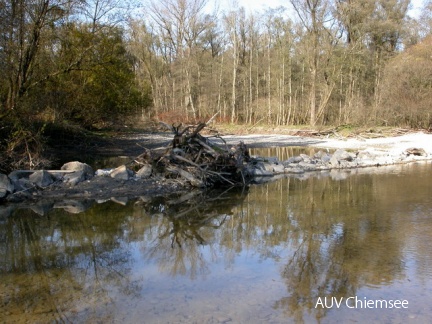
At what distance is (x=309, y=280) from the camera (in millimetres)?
4652

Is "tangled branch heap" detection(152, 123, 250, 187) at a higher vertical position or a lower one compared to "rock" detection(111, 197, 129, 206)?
higher

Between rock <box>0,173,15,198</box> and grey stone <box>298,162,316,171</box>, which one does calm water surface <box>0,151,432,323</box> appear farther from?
grey stone <box>298,162,316,171</box>

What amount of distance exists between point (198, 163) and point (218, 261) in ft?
19.7

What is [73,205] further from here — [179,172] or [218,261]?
[218,261]

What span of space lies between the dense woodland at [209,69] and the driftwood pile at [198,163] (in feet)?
13.9

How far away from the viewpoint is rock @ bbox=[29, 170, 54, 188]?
975 cm

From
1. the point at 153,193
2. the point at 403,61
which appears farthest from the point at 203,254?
the point at 403,61

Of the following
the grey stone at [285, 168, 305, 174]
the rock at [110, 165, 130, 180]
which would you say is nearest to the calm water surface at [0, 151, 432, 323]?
the rock at [110, 165, 130, 180]

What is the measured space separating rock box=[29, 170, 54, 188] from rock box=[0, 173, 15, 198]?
60cm

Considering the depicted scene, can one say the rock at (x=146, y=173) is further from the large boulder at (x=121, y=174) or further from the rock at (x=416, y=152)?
the rock at (x=416, y=152)

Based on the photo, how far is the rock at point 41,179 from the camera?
9750 mm

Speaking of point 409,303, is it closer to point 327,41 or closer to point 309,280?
point 309,280

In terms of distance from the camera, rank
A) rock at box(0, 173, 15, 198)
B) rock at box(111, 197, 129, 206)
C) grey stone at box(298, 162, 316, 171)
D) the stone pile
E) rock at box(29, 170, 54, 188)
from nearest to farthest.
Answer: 1. rock at box(0, 173, 15, 198)
2. rock at box(111, 197, 129, 206)
3. the stone pile
4. rock at box(29, 170, 54, 188)
5. grey stone at box(298, 162, 316, 171)

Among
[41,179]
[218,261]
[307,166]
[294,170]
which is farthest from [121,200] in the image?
[307,166]
